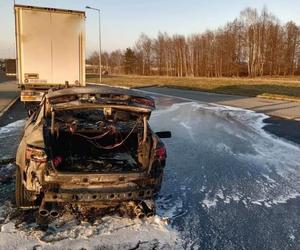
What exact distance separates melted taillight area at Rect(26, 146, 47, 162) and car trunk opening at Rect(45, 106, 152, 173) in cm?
34

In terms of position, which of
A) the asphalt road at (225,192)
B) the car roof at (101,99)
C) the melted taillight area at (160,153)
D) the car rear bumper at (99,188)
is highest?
the car roof at (101,99)

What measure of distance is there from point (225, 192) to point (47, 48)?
1158 cm

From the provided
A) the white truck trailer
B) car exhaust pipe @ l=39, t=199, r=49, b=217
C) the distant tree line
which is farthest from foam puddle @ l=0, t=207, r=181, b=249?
the distant tree line

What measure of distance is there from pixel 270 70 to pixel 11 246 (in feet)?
282

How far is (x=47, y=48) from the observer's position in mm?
16234

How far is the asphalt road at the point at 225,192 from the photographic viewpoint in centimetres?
483

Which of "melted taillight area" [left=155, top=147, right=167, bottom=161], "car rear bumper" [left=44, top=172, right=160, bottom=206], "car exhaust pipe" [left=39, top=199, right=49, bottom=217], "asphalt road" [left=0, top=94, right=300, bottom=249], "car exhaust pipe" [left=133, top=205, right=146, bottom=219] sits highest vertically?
"melted taillight area" [left=155, top=147, right=167, bottom=161]

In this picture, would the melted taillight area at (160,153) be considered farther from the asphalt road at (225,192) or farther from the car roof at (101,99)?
the asphalt road at (225,192)

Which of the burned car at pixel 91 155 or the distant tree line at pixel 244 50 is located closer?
the burned car at pixel 91 155

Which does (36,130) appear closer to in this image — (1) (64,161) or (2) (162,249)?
(1) (64,161)

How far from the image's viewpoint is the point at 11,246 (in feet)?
14.5

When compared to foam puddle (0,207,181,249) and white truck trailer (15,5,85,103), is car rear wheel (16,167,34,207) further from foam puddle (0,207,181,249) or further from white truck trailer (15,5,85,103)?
white truck trailer (15,5,85,103)

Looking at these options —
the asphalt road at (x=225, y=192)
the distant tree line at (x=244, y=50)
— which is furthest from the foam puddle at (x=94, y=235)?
the distant tree line at (x=244, y=50)

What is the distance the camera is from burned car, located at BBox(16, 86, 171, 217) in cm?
486
